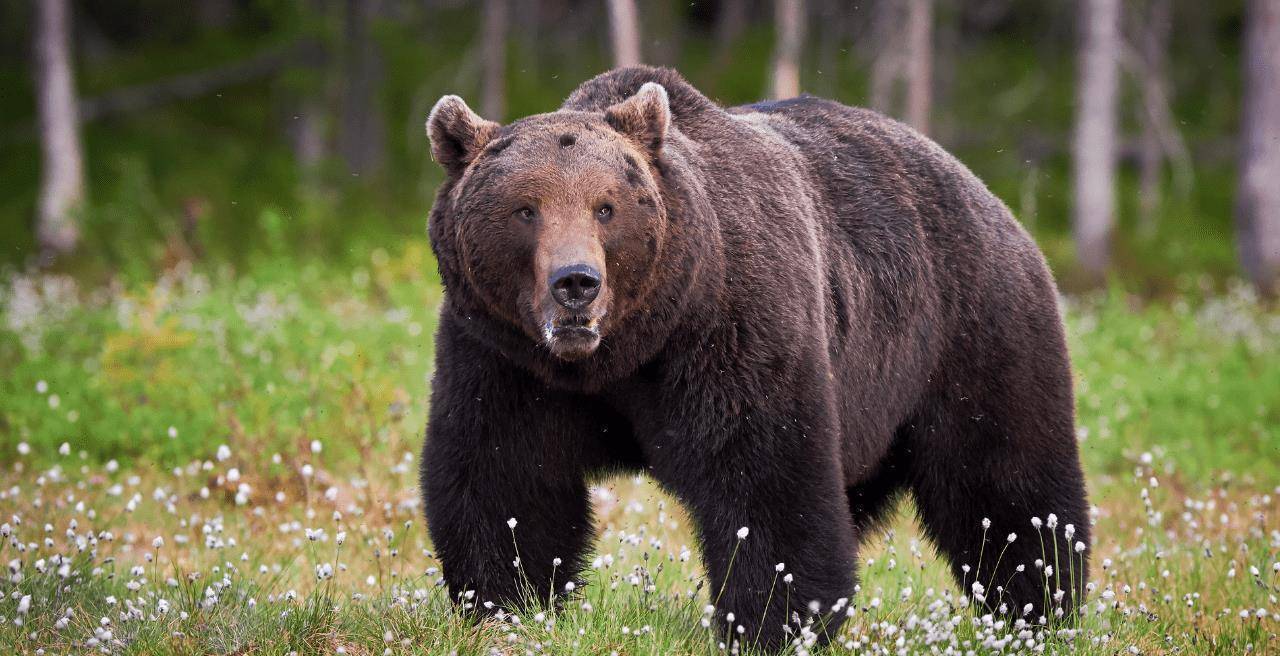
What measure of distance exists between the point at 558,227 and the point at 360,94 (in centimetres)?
1818

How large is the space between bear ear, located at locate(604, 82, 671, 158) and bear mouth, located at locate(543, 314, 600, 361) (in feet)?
2.28

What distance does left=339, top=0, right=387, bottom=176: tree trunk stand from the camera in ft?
66.9

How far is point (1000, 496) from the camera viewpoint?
17.4ft

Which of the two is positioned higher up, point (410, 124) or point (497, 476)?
point (497, 476)

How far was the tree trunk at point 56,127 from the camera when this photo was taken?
1741 cm

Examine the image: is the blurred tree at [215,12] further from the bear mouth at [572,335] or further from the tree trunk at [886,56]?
the bear mouth at [572,335]

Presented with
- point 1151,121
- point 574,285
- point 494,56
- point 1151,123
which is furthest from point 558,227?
point 1151,123

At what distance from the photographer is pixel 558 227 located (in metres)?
3.93

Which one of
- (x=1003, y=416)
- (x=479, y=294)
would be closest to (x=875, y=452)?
(x=1003, y=416)

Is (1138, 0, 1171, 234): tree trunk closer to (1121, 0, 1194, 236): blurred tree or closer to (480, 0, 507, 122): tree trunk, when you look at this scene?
(1121, 0, 1194, 236): blurred tree

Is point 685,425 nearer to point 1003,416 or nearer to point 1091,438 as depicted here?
point 1003,416

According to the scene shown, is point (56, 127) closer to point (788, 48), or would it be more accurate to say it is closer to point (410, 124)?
point (410, 124)

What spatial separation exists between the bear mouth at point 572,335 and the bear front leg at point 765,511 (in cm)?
52

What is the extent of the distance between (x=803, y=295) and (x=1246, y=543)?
10.4 ft
